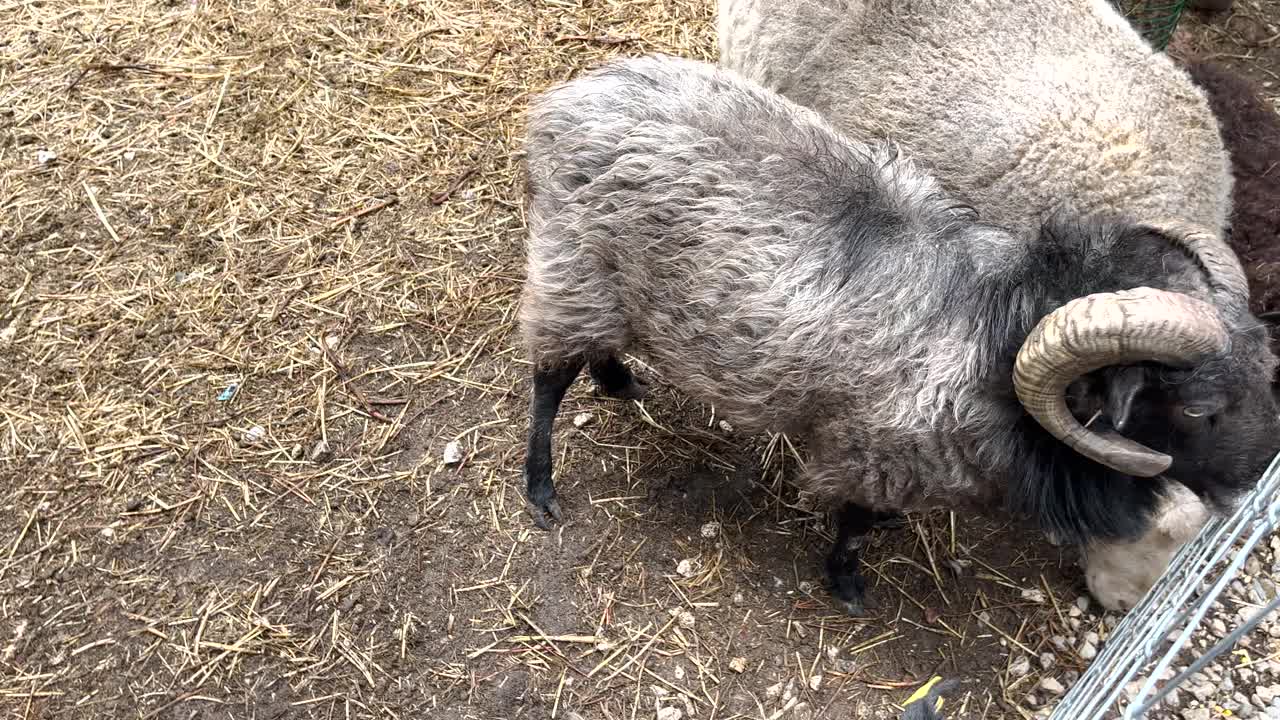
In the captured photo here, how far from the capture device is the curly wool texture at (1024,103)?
3332 millimetres

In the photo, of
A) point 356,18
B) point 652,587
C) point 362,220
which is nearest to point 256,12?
point 356,18

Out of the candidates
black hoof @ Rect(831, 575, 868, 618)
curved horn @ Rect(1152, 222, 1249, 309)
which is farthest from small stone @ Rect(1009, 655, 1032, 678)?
curved horn @ Rect(1152, 222, 1249, 309)

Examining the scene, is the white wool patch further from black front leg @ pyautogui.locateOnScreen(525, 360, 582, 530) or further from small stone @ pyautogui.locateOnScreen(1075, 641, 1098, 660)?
black front leg @ pyautogui.locateOnScreen(525, 360, 582, 530)

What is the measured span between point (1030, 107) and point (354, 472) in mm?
3126

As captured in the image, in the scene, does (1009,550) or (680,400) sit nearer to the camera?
(1009,550)

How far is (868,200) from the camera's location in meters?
2.83

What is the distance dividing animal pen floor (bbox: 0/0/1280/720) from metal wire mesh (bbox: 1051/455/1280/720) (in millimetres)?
559

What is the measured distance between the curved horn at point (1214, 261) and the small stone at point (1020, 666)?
157cm

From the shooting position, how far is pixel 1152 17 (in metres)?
4.98

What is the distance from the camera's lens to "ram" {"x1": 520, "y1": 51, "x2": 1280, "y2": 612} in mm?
2586

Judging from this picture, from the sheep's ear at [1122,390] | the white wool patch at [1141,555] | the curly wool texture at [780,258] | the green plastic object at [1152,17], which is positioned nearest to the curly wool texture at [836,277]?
the curly wool texture at [780,258]

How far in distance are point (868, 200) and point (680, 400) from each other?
1.57 m

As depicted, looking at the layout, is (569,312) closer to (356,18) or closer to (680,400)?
(680,400)

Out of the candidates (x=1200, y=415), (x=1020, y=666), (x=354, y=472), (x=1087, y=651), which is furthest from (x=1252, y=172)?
(x=354, y=472)
